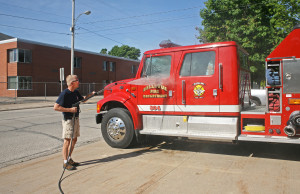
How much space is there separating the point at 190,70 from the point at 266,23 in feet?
52.9

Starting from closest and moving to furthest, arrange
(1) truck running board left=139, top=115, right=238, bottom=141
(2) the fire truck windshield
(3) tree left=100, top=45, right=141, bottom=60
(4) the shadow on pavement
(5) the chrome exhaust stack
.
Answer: (5) the chrome exhaust stack, (1) truck running board left=139, top=115, right=238, bottom=141, (4) the shadow on pavement, (2) the fire truck windshield, (3) tree left=100, top=45, right=141, bottom=60

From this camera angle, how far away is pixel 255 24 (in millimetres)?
17719

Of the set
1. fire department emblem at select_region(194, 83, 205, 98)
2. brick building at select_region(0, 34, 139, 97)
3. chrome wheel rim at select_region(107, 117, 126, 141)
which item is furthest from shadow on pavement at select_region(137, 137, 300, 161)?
brick building at select_region(0, 34, 139, 97)

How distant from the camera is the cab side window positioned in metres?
5.25

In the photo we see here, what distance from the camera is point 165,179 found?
13.6 feet

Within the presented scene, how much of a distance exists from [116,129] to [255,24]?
15269mm

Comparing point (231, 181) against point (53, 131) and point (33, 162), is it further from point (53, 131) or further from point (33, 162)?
point (53, 131)

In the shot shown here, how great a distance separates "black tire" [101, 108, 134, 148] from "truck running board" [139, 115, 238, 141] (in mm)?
355

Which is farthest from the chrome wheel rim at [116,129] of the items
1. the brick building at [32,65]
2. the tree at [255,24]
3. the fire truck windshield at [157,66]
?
the brick building at [32,65]

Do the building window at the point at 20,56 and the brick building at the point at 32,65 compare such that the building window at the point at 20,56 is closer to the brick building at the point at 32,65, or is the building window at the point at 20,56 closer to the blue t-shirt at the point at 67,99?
the brick building at the point at 32,65

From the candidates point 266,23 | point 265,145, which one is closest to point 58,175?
point 265,145

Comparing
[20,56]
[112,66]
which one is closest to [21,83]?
[20,56]

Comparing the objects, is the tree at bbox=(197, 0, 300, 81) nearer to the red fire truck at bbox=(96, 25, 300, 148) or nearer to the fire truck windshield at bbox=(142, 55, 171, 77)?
the red fire truck at bbox=(96, 25, 300, 148)

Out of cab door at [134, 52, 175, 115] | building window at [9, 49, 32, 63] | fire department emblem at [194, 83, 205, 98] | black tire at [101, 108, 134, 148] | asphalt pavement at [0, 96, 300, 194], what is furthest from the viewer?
building window at [9, 49, 32, 63]
